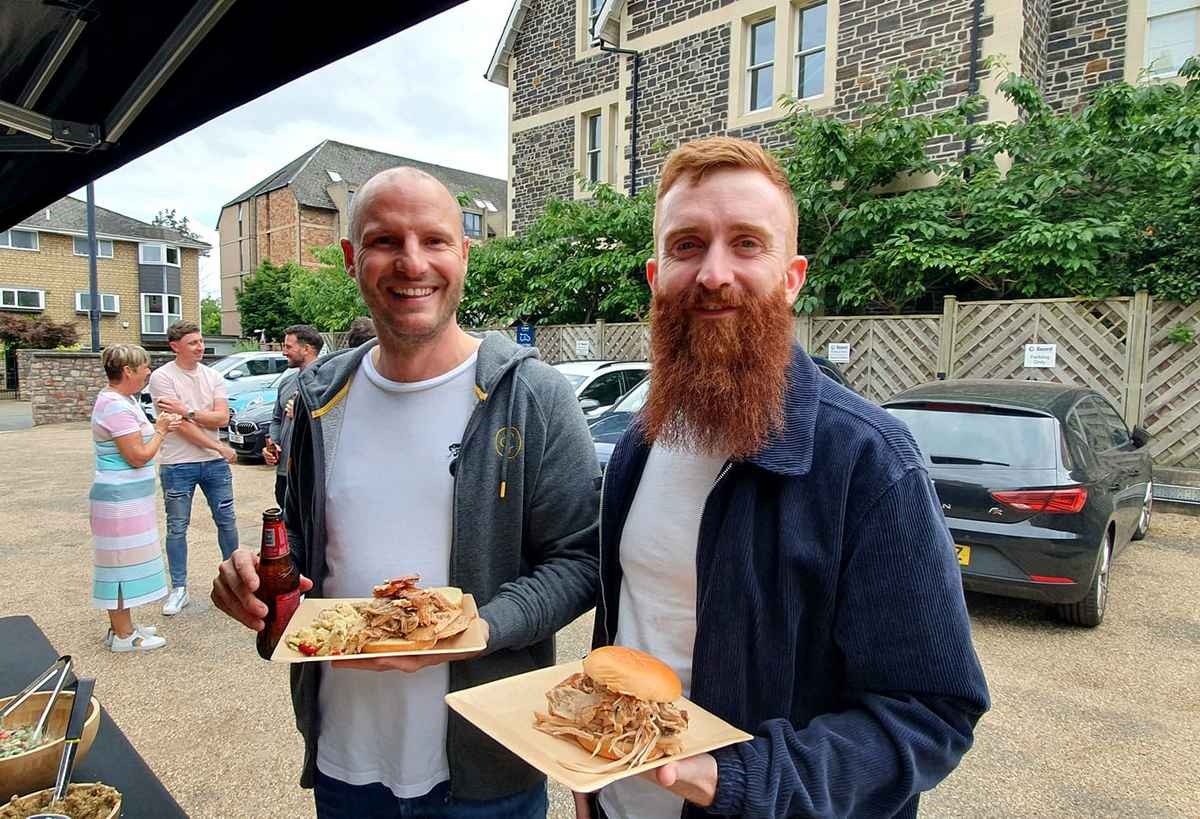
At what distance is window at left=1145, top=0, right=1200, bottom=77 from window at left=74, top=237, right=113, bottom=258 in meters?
43.6

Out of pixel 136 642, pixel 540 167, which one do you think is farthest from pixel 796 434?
pixel 540 167

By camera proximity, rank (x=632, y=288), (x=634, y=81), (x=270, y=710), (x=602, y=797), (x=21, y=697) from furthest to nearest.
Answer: (x=634, y=81), (x=632, y=288), (x=270, y=710), (x=21, y=697), (x=602, y=797)

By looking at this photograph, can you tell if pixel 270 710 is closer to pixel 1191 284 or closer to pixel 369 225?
pixel 369 225

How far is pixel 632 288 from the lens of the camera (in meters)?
13.4

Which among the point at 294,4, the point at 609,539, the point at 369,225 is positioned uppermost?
the point at 294,4

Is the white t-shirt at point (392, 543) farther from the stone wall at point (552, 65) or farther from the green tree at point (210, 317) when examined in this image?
the green tree at point (210, 317)

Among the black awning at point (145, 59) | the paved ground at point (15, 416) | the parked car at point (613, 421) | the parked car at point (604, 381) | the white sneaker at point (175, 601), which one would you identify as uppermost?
the black awning at point (145, 59)

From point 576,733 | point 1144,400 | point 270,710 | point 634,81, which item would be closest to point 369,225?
point 576,733

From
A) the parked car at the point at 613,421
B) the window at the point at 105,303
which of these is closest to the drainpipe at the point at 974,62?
the parked car at the point at 613,421

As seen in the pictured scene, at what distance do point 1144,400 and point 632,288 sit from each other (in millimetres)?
8107

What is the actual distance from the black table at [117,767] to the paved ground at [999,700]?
1122mm

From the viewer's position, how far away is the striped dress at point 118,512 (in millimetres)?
4441

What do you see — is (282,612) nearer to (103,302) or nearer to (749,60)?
(749,60)

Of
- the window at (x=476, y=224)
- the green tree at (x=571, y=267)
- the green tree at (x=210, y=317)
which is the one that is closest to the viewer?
the green tree at (x=571, y=267)
